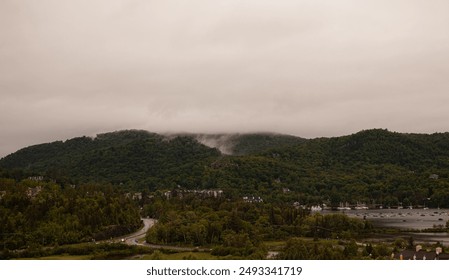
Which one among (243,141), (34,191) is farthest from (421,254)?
(243,141)

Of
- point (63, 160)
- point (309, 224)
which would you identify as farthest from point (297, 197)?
point (63, 160)

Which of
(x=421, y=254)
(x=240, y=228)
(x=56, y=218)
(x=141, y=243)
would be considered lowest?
(x=141, y=243)

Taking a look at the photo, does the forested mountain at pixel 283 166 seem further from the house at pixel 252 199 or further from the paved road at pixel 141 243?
the paved road at pixel 141 243

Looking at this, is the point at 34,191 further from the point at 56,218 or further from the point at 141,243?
the point at 141,243

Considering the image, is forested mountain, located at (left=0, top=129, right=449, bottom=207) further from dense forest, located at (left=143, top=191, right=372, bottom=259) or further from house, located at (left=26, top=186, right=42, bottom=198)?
dense forest, located at (left=143, top=191, right=372, bottom=259)

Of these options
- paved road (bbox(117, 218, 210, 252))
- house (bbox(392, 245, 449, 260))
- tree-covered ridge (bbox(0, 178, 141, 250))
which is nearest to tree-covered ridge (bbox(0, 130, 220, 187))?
tree-covered ridge (bbox(0, 178, 141, 250))

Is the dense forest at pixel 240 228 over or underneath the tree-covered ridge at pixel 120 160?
underneath

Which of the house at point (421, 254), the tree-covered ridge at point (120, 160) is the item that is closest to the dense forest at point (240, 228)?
the house at point (421, 254)
